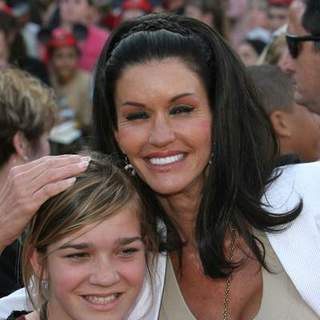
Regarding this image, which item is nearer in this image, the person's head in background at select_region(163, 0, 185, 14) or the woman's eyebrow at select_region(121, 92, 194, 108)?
the woman's eyebrow at select_region(121, 92, 194, 108)

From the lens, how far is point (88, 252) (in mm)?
2979

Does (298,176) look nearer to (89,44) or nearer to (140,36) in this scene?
(140,36)

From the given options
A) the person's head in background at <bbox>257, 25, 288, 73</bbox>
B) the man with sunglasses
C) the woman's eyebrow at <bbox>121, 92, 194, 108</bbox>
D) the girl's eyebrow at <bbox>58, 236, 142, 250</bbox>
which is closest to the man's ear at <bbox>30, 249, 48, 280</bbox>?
the girl's eyebrow at <bbox>58, 236, 142, 250</bbox>

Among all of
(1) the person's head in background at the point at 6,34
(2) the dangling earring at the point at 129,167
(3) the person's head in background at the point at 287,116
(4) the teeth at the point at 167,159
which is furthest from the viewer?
(1) the person's head in background at the point at 6,34

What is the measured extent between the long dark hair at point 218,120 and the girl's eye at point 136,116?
145 millimetres

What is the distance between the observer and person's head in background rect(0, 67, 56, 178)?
4.00 meters

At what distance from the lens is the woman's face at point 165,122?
3244 mm

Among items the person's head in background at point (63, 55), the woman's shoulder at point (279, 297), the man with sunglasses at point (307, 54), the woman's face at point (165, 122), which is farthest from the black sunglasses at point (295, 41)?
the person's head in background at point (63, 55)

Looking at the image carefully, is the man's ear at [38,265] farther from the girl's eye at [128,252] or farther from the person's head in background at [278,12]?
the person's head in background at [278,12]

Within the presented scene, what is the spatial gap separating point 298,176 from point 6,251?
113cm

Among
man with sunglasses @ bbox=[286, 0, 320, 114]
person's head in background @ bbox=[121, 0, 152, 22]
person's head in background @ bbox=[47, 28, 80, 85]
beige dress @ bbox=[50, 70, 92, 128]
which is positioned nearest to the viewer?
man with sunglasses @ bbox=[286, 0, 320, 114]

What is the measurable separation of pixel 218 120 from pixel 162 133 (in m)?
0.22

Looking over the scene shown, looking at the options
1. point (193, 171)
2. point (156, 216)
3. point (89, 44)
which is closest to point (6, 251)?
point (156, 216)

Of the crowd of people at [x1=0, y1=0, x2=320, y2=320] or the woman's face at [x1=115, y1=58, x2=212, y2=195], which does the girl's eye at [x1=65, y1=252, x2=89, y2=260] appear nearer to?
the crowd of people at [x1=0, y1=0, x2=320, y2=320]
